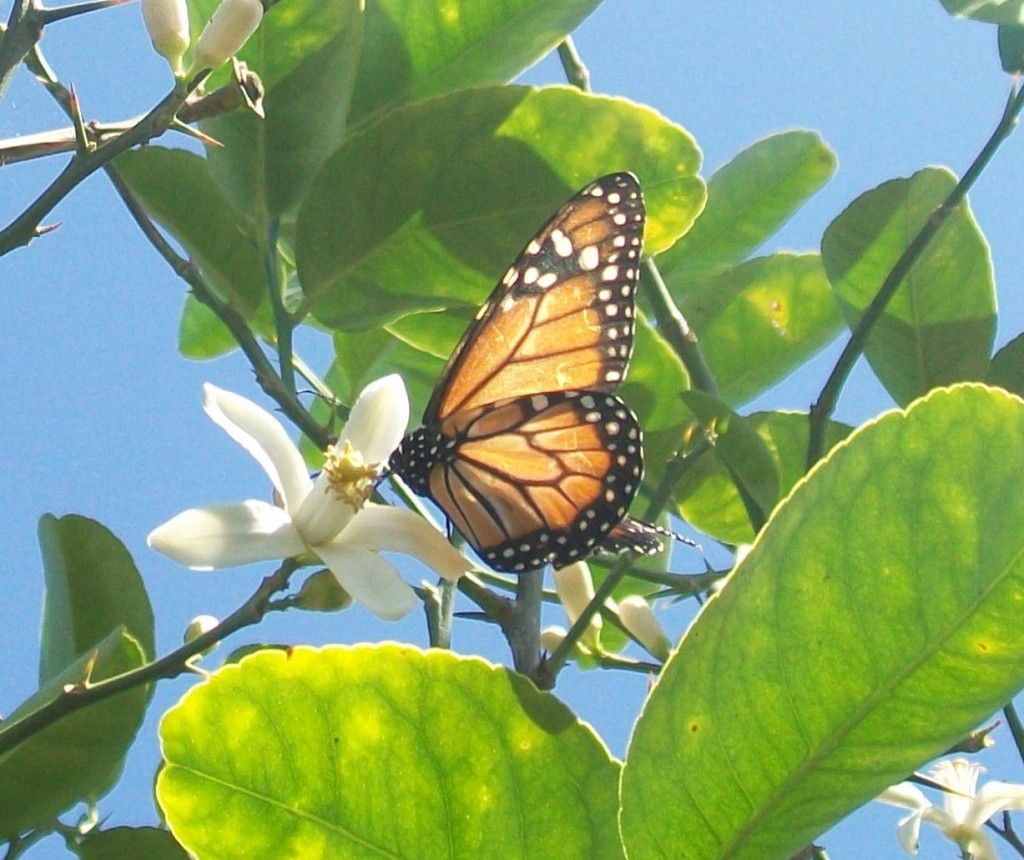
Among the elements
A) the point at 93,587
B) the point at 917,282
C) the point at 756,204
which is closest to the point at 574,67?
the point at 756,204

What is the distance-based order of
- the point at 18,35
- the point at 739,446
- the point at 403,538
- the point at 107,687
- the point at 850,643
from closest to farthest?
1. the point at 850,643
2. the point at 107,687
3. the point at 18,35
4. the point at 403,538
5. the point at 739,446

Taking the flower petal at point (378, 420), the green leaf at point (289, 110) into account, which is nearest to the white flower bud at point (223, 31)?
the green leaf at point (289, 110)

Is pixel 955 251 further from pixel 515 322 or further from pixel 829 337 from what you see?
Result: pixel 515 322

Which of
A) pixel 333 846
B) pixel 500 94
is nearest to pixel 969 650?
pixel 333 846

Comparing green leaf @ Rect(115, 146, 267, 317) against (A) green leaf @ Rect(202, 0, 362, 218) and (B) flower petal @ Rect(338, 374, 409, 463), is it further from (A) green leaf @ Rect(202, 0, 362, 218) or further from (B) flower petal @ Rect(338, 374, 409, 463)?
(B) flower petal @ Rect(338, 374, 409, 463)

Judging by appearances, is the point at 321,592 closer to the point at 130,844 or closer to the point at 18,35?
the point at 130,844

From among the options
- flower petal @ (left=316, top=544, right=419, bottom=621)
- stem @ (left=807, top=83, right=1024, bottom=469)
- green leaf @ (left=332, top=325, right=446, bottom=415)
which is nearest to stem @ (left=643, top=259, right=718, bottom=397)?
stem @ (left=807, top=83, right=1024, bottom=469)

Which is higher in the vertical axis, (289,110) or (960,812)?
(289,110)
